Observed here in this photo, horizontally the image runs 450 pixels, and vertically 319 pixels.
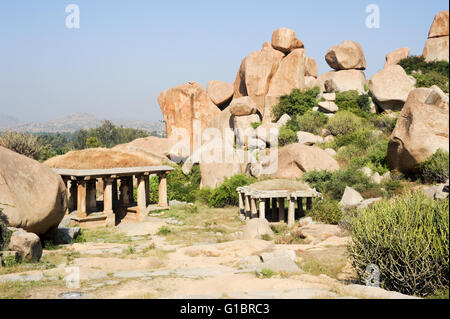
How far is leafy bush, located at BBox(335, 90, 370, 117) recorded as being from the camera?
3198 centimetres

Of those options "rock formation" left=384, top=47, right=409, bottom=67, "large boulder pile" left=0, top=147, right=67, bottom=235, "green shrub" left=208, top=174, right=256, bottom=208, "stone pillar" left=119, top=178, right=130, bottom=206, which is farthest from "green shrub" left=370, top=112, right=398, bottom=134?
"large boulder pile" left=0, top=147, right=67, bottom=235

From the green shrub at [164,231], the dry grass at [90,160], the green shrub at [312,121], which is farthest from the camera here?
the green shrub at [312,121]

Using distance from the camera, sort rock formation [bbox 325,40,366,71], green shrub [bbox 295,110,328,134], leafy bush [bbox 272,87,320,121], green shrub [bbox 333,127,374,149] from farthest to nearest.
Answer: rock formation [bbox 325,40,366,71] < leafy bush [bbox 272,87,320,121] < green shrub [bbox 295,110,328,134] < green shrub [bbox 333,127,374,149]

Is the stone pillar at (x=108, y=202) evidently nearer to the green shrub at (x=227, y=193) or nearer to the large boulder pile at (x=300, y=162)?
the green shrub at (x=227, y=193)

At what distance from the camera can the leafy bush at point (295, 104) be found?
110 feet

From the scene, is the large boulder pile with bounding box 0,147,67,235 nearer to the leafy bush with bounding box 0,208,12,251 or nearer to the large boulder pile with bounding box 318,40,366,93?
the leafy bush with bounding box 0,208,12,251

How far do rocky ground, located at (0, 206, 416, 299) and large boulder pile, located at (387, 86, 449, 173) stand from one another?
7.78m

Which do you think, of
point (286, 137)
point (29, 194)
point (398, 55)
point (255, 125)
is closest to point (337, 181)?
point (286, 137)

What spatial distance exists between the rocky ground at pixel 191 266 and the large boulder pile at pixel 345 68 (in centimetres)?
2211

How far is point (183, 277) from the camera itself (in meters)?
8.62

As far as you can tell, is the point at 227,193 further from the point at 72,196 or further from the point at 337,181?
the point at 72,196

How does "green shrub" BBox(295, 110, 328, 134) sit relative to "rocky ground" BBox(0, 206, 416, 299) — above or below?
above

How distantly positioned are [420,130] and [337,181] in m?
4.30

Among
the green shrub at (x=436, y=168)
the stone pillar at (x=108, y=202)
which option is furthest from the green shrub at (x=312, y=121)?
the stone pillar at (x=108, y=202)
